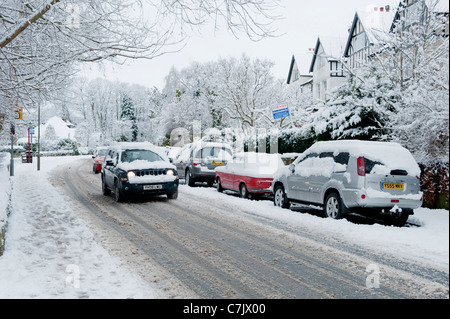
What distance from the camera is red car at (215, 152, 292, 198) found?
1323 cm

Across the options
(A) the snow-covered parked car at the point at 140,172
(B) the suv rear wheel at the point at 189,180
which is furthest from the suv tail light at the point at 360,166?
(B) the suv rear wheel at the point at 189,180

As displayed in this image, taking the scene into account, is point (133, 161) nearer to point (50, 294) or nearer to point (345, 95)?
point (345, 95)

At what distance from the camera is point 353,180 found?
27.6 feet

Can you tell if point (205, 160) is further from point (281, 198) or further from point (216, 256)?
point (216, 256)

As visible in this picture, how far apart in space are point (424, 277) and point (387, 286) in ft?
2.10

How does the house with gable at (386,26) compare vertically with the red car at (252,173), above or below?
above

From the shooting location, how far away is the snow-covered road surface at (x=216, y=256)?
4.42 meters

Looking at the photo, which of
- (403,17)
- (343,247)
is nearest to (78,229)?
(343,247)

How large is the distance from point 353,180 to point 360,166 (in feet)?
1.14

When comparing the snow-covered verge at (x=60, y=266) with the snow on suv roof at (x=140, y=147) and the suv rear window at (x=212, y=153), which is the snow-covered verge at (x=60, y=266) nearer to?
the snow on suv roof at (x=140, y=147)

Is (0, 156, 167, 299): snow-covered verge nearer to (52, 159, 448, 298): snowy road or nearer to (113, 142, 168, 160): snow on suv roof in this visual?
(52, 159, 448, 298): snowy road

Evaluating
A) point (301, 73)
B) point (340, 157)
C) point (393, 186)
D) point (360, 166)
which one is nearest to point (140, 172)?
point (340, 157)

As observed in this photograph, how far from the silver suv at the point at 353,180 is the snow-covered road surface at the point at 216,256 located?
0.47m

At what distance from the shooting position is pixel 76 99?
1023cm
